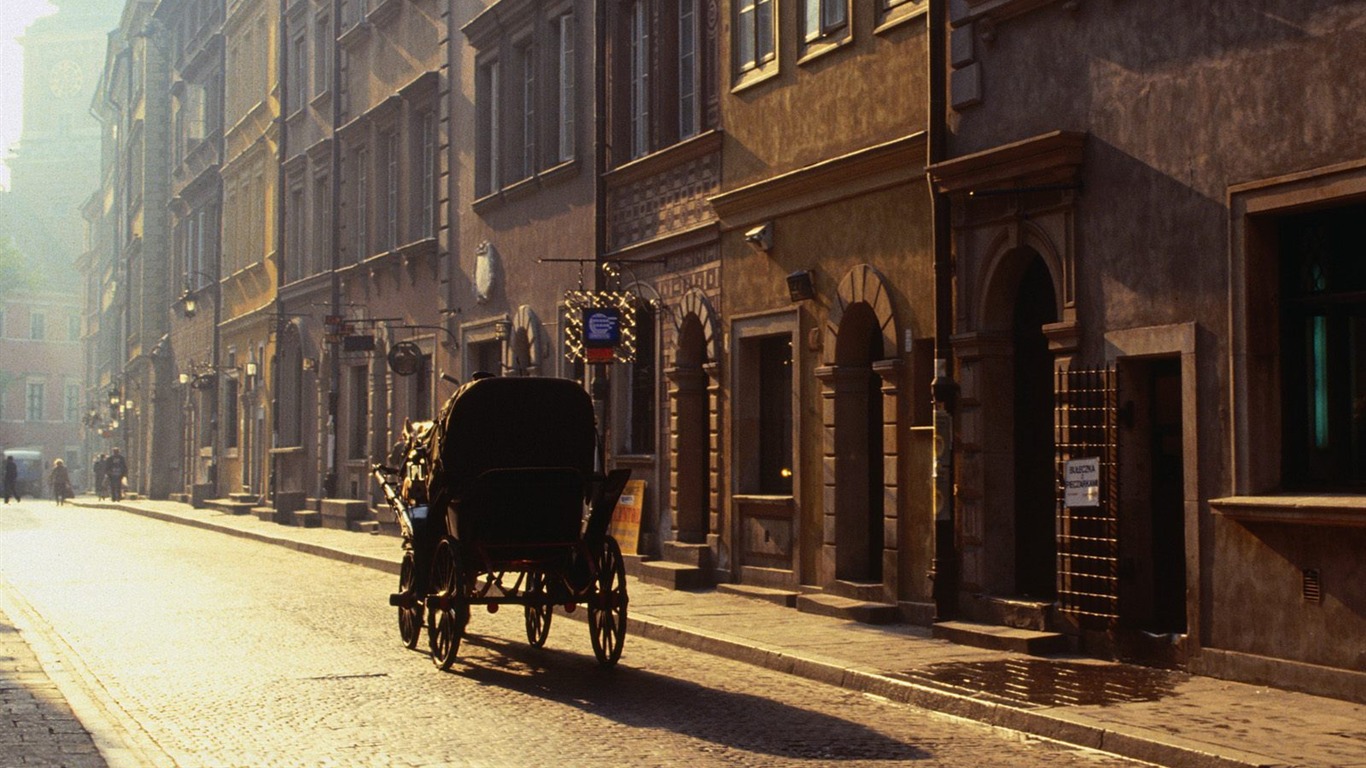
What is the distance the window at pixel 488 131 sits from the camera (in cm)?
2903

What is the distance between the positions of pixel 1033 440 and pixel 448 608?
5.35 meters

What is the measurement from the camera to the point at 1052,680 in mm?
12570

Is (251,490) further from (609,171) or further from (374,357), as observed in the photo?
(609,171)

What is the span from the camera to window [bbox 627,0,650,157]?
76.8 ft

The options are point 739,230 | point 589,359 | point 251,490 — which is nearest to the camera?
point 739,230

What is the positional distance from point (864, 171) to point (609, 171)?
282 inches

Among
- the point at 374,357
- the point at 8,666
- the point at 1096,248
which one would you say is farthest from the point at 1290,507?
the point at 374,357

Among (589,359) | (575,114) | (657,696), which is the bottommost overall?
(657,696)

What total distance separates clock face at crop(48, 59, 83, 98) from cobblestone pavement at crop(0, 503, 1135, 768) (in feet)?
417

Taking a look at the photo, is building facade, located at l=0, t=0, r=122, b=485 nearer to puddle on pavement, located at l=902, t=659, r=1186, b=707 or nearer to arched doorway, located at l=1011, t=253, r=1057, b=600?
arched doorway, located at l=1011, t=253, r=1057, b=600

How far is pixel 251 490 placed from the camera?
1836 inches

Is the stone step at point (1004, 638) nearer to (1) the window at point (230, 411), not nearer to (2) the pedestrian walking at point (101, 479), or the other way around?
(1) the window at point (230, 411)

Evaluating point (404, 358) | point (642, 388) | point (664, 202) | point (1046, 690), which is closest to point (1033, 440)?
point (1046, 690)

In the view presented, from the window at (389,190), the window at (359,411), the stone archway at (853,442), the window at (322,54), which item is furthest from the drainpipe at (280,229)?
the stone archway at (853,442)
